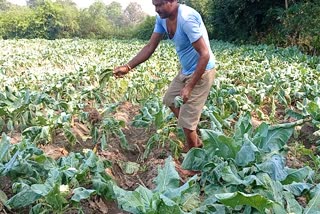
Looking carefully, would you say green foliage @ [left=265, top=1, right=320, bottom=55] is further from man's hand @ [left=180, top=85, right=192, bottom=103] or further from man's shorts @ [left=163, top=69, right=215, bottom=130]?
man's hand @ [left=180, top=85, right=192, bottom=103]

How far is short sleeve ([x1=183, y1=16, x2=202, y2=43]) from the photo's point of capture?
395cm

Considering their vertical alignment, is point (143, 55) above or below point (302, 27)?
above

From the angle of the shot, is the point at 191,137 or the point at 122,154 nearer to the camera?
the point at 191,137

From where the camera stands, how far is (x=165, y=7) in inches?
155

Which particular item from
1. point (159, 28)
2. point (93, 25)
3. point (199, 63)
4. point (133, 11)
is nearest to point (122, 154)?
point (159, 28)

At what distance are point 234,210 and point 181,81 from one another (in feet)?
7.01

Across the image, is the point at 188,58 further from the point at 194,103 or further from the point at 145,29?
the point at 145,29

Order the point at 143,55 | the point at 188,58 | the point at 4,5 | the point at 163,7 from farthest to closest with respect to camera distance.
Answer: the point at 4,5 < the point at 143,55 < the point at 188,58 < the point at 163,7

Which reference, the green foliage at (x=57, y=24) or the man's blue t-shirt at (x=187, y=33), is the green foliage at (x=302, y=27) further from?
the green foliage at (x=57, y=24)

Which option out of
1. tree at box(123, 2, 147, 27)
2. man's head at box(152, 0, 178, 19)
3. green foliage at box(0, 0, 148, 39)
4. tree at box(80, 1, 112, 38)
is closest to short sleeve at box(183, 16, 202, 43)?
man's head at box(152, 0, 178, 19)

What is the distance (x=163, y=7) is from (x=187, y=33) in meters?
0.31

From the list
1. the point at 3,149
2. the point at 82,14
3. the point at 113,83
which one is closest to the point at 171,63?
the point at 113,83

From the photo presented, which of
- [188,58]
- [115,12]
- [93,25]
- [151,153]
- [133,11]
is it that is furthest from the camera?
[133,11]

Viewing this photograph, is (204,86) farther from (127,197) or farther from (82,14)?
(82,14)
